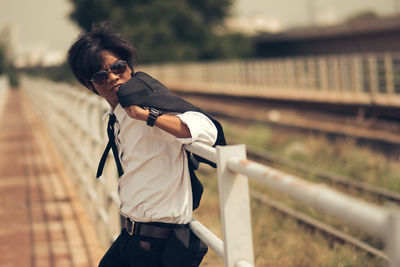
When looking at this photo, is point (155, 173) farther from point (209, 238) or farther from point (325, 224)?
point (325, 224)

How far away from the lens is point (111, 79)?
2.51 m

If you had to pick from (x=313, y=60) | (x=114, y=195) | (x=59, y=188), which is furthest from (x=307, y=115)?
(x=114, y=195)

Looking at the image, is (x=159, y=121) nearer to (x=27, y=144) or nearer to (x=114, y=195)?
(x=114, y=195)

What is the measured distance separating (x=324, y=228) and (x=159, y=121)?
451 cm

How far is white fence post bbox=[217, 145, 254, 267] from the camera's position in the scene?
7.08 feet

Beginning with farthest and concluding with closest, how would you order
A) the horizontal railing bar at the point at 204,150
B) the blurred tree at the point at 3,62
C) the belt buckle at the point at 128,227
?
the blurred tree at the point at 3,62
the belt buckle at the point at 128,227
the horizontal railing bar at the point at 204,150

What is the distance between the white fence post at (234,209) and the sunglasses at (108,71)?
65 cm

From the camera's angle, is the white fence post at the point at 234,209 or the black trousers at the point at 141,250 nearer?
the white fence post at the point at 234,209

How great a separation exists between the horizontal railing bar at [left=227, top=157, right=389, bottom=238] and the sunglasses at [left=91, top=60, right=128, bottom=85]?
870 mm

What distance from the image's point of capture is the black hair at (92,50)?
2527 mm

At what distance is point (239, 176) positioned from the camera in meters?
2.17

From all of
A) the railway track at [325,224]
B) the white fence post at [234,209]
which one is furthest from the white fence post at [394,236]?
the railway track at [325,224]

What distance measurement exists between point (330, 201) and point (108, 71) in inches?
55.3

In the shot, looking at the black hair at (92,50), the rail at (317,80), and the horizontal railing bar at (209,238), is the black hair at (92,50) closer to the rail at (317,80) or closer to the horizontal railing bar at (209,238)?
the horizontal railing bar at (209,238)
